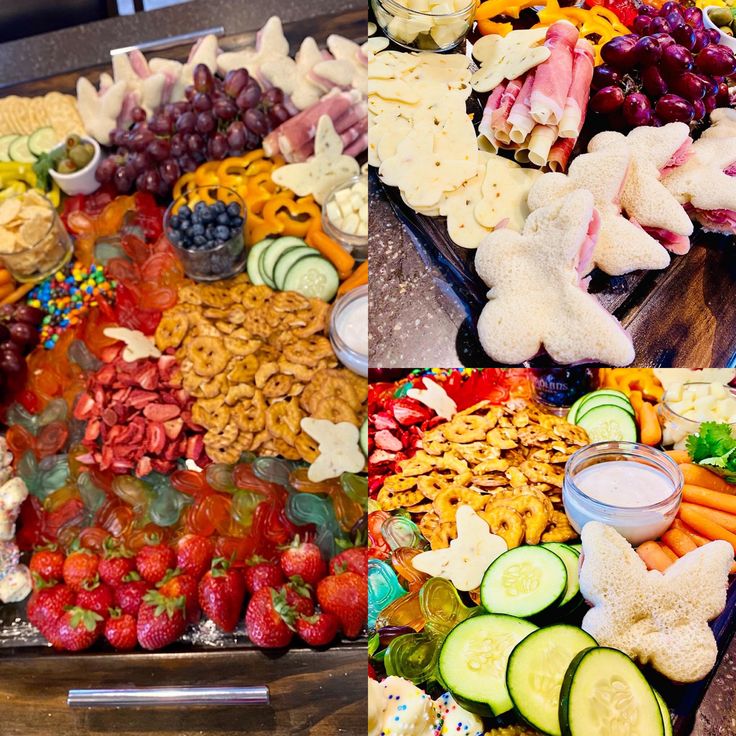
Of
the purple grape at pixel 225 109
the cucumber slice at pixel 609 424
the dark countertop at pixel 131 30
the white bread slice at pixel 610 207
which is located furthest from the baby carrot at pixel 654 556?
the dark countertop at pixel 131 30

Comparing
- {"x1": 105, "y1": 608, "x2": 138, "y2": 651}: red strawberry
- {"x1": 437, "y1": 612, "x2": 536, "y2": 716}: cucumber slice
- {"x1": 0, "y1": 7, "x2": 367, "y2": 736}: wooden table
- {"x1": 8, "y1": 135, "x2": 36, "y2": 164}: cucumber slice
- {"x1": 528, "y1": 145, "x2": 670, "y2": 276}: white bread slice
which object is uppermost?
{"x1": 528, "y1": 145, "x2": 670, "y2": 276}: white bread slice

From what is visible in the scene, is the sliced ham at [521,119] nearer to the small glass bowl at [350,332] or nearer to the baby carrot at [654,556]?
the small glass bowl at [350,332]

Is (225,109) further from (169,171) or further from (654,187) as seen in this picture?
(654,187)

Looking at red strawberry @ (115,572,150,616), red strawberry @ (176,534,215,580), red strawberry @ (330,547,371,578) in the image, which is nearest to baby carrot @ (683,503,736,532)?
red strawberry @ (330,547,371,578)

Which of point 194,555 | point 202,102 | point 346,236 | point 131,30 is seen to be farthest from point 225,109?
point 194,555

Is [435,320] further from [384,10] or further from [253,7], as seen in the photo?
[253,7]

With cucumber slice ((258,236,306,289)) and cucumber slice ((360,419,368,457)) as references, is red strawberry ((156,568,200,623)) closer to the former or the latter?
cucumber slice ((360,419,368,457))
